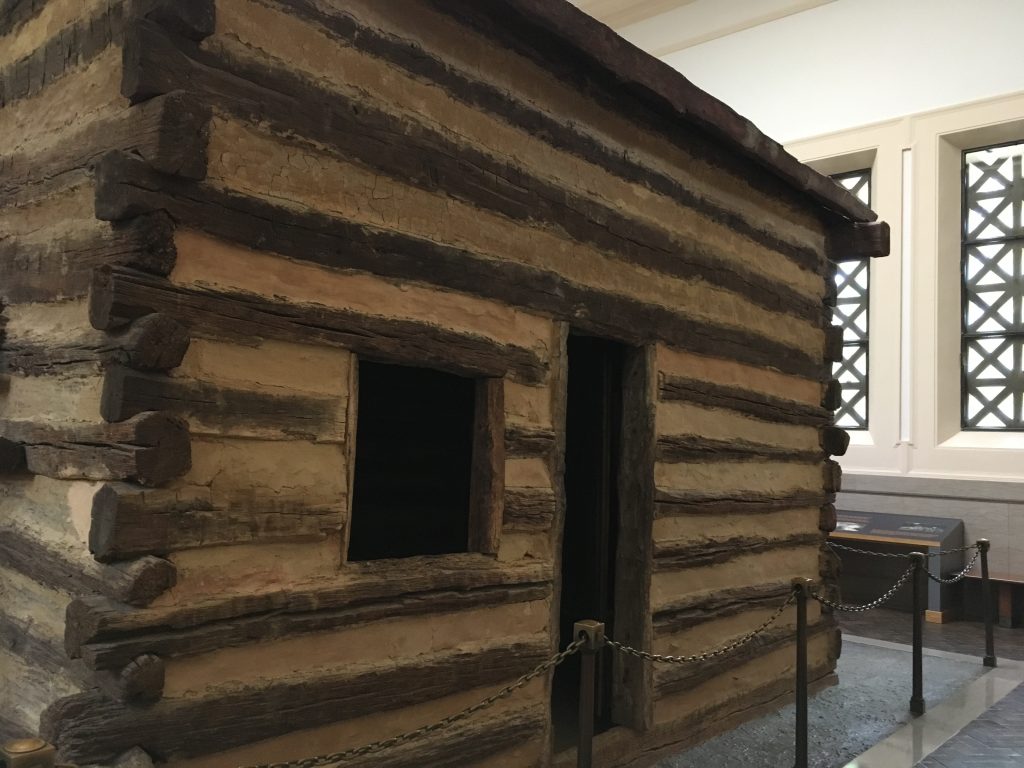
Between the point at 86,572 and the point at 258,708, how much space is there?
727 mm

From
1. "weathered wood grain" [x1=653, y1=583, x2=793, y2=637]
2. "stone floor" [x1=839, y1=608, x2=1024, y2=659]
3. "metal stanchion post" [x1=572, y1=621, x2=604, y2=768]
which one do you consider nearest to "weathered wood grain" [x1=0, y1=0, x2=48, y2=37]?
"metal stanchion post" [x1=572, y1=621, x2=604, y2=768]

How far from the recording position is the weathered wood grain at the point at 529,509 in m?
3.96

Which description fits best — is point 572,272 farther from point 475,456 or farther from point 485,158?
point 475,456

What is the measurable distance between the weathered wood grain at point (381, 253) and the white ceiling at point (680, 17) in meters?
8.85

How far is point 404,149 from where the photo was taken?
3512 millimetres

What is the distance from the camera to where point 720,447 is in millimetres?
5473

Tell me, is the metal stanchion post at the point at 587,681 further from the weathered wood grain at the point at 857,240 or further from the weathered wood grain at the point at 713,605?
the weathered wood grain at the point at 857,240

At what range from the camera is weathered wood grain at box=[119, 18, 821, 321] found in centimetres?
284

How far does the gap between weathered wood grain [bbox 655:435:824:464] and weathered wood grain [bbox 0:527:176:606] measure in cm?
295

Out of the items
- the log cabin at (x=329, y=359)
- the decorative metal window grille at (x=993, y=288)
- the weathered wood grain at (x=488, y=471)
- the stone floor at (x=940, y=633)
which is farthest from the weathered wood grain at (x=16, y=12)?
the decorative metal window grille at (x=993, y=288)

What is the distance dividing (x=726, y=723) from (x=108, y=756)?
396 cm

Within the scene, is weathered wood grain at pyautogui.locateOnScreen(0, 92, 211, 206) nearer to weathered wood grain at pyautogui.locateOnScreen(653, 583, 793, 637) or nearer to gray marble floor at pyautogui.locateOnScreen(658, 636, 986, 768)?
weathered wood grain at pyautogui.locateOnScreen(653, 583, 793, 637)

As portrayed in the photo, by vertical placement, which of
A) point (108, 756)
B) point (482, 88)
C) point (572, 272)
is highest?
point (482, 88)

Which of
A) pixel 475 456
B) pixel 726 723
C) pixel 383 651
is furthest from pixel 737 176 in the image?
pixel 383 651
